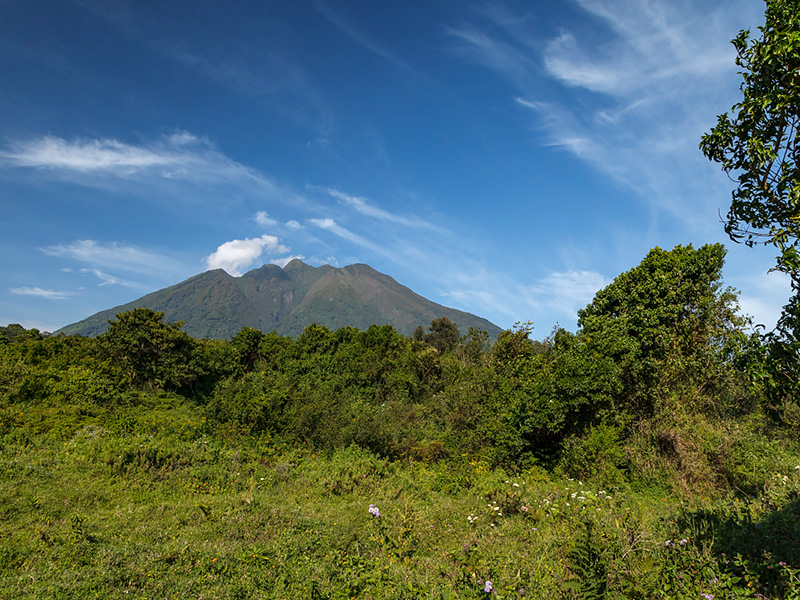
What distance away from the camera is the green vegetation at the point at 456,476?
15.6ft

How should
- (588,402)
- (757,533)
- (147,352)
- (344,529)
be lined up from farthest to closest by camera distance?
(147,352), (588,402), (344,529), (757,533)

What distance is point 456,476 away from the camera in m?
10.8

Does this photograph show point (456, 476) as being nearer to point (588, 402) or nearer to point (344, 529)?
point (588, 402)

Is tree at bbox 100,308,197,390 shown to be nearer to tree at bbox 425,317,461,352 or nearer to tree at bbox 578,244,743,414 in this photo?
tree at bbox 578,244,743,414

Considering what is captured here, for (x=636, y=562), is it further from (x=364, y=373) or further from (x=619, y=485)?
(x=364, y=373)

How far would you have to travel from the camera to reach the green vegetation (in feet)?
15.6

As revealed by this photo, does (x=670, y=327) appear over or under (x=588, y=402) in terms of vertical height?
over

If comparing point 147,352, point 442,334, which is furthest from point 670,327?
point 442,334

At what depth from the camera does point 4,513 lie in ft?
22.0

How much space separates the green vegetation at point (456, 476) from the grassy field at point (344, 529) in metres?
0.04

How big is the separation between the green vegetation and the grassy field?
1.7 inches

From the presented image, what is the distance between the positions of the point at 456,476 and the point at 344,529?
4653 mm

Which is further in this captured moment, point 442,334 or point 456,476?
point 442,334

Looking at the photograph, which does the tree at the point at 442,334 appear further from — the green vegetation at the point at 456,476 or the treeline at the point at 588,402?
the treeline at the point at 588,402
